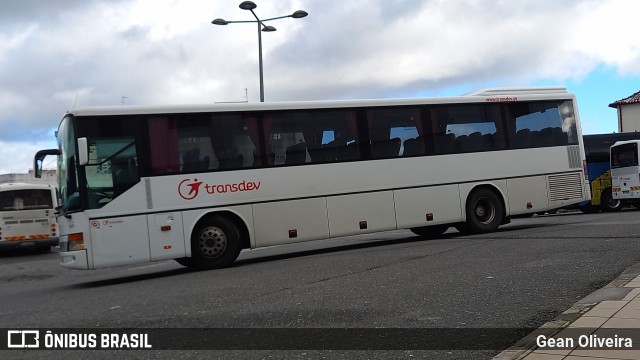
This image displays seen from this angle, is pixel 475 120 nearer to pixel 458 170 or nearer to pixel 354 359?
pixel 458 170

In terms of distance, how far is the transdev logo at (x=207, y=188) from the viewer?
11070mm

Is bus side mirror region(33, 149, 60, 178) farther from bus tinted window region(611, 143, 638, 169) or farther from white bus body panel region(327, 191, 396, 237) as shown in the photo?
bus tinted window region(611, 143, 638, 169)

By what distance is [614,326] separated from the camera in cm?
480

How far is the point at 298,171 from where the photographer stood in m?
12.2

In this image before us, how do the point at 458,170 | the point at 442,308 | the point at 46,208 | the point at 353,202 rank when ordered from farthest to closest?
the point at 46,208 → the point at 458,170 → the point at 353,202 → the point at 442,308

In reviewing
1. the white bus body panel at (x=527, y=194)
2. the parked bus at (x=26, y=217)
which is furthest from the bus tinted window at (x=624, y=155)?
the parked bus at (x=26, y=217)

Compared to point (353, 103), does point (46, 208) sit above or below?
below

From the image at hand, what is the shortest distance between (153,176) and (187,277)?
2.01 metres

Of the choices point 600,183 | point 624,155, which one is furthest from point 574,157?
point 600,183

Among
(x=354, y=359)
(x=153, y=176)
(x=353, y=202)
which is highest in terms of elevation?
(x=153, y=176)

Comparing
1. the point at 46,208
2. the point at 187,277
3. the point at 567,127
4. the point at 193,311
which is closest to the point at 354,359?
the point at 193,311

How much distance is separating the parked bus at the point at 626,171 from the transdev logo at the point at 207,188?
1766 cm

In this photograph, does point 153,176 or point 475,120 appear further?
point 475,120

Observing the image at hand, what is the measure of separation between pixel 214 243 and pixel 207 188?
42.2 inches
